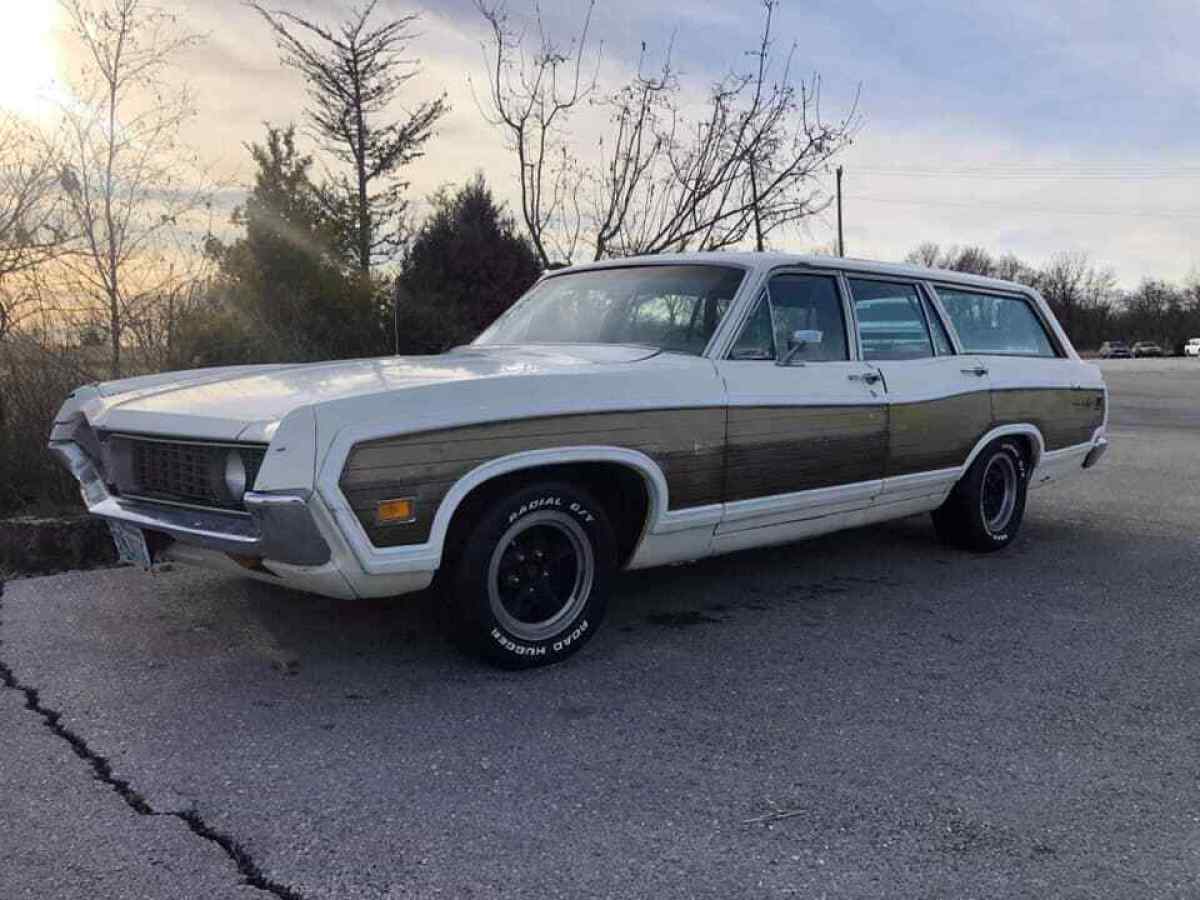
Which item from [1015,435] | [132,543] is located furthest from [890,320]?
[132,543]

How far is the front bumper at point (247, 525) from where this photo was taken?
3.07m

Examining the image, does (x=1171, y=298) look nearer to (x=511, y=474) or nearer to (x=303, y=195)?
(x=303, y=195)

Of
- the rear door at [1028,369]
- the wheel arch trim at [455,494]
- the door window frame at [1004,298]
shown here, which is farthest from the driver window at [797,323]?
the rear door at [1028,369]

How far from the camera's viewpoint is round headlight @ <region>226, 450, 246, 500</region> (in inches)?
132

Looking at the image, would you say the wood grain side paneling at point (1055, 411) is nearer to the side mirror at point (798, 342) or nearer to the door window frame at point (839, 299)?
the door window frame at point (839, 299)

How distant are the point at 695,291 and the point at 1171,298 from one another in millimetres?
110076

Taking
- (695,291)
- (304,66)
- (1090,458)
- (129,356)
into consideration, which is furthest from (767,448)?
(304,66)

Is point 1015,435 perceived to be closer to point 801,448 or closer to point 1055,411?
point 1055,411

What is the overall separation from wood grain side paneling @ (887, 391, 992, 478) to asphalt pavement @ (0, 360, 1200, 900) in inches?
26.6

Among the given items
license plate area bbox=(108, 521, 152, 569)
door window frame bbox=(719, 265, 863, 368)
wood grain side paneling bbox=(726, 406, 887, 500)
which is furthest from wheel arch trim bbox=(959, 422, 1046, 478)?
license plate area bbox=(108, 521, 152, 569)

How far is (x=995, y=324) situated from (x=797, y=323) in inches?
78.8

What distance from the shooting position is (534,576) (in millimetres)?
3775

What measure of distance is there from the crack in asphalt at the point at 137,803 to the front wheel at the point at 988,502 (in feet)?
14.4

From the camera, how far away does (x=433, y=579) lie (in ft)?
11.8
